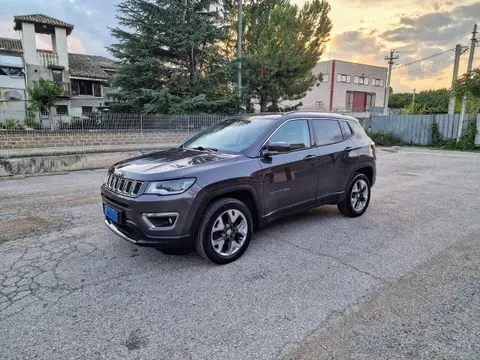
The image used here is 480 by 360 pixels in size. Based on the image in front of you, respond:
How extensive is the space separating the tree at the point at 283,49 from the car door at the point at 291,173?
12.2m

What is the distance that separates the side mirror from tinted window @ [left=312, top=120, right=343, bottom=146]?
94 centimetres

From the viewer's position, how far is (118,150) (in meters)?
11.2

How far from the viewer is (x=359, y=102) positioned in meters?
45.4

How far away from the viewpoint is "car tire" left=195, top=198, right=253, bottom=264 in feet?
10.7

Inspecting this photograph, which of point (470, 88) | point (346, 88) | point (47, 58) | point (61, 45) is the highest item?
point (61, 45)

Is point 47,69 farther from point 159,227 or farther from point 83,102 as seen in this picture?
point 159,227

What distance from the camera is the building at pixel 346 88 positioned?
4075cm

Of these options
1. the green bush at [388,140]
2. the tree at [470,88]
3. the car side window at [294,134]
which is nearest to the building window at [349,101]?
the green bush at [388,140]

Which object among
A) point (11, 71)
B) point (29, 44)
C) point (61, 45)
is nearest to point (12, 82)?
point (11, 71)

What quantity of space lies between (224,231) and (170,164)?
3.05ft

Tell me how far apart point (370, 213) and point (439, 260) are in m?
1.84

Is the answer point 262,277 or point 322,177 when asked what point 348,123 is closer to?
point 322,177

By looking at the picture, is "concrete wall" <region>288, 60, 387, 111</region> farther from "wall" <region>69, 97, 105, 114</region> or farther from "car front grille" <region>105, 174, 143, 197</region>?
"car front grille" <region>105, 174, 143, 197</region>

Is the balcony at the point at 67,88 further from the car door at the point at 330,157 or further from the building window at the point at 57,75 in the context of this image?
the car door at the point at 330,157
